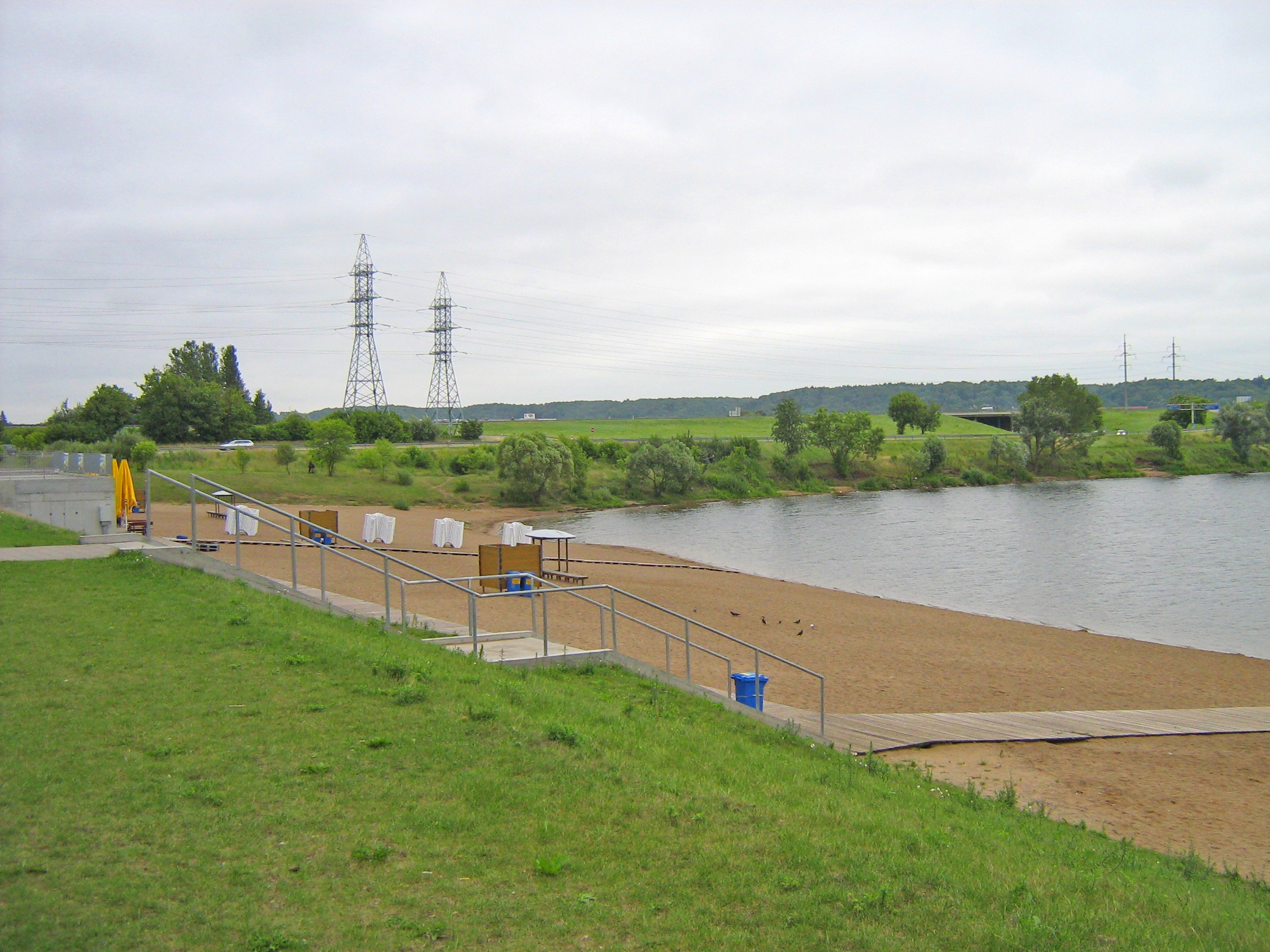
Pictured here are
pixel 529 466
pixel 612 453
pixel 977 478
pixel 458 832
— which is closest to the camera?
pixel 458 832

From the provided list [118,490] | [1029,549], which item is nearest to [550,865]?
[118,490]

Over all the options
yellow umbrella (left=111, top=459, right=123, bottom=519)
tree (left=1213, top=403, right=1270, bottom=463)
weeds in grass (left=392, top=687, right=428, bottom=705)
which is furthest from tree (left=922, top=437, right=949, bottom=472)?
weeds in grass (left=392, top=687, right=428, bottom=705)

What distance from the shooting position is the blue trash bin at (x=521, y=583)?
18266 millimetres

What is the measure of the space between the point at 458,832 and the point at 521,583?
1419 cm

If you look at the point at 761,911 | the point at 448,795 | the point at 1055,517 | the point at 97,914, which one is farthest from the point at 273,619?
the point at 1055,517

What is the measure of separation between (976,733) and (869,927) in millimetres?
9386

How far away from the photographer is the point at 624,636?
65.3 feet

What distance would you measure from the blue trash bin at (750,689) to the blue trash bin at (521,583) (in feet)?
16.3

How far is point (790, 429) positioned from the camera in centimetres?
9188

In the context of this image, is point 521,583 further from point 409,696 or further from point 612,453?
point 612,453

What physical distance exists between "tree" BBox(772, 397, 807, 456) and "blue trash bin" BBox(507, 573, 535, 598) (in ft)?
233

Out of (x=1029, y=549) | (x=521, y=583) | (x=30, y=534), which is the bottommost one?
(x=1029, y=549)

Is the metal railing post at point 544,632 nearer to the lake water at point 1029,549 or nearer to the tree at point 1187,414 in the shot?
the lake water at point 1029,549

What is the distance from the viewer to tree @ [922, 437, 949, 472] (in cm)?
9362
